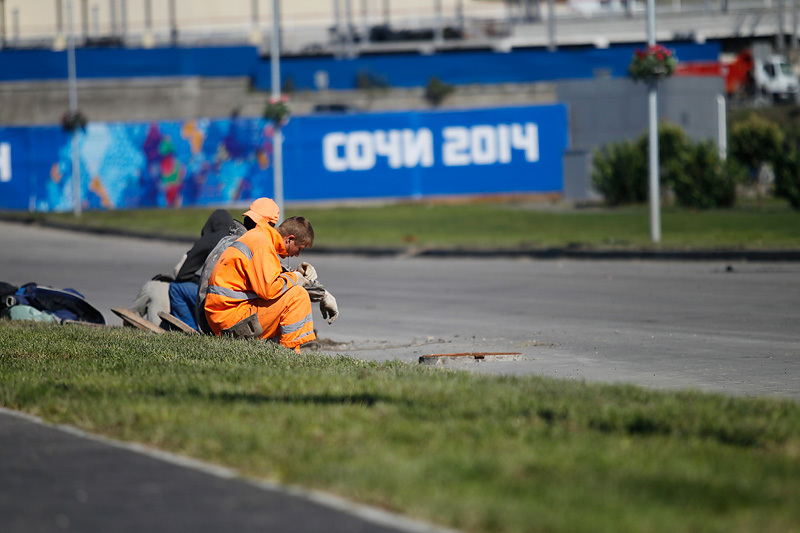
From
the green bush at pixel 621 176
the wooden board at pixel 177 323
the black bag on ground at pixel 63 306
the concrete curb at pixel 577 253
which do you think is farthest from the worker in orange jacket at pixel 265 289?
the green bush at pixel 621 176

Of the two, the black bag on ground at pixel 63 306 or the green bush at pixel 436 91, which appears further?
the green bush at pixel 436 91

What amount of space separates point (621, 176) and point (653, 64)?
14220mm

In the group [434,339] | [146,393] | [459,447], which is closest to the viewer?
[459,447]

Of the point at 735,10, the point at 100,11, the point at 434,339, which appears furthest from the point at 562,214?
the point at 100,11

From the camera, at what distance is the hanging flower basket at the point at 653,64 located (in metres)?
21.7

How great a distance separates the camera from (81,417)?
6.52m

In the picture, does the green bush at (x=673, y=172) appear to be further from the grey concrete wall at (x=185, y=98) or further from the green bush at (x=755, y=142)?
the grey concrete wall at (x=185, y=98)

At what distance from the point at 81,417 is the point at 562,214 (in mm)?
27311

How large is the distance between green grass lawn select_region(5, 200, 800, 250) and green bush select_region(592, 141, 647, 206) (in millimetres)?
1110

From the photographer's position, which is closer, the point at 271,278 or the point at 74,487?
the point at 74,487

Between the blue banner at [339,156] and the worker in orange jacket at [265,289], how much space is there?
33.5 m

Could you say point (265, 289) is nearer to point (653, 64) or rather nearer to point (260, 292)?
point (260, 292)

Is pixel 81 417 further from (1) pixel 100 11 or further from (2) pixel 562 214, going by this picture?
(1) pixel 100 11

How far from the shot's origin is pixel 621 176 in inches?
1406
